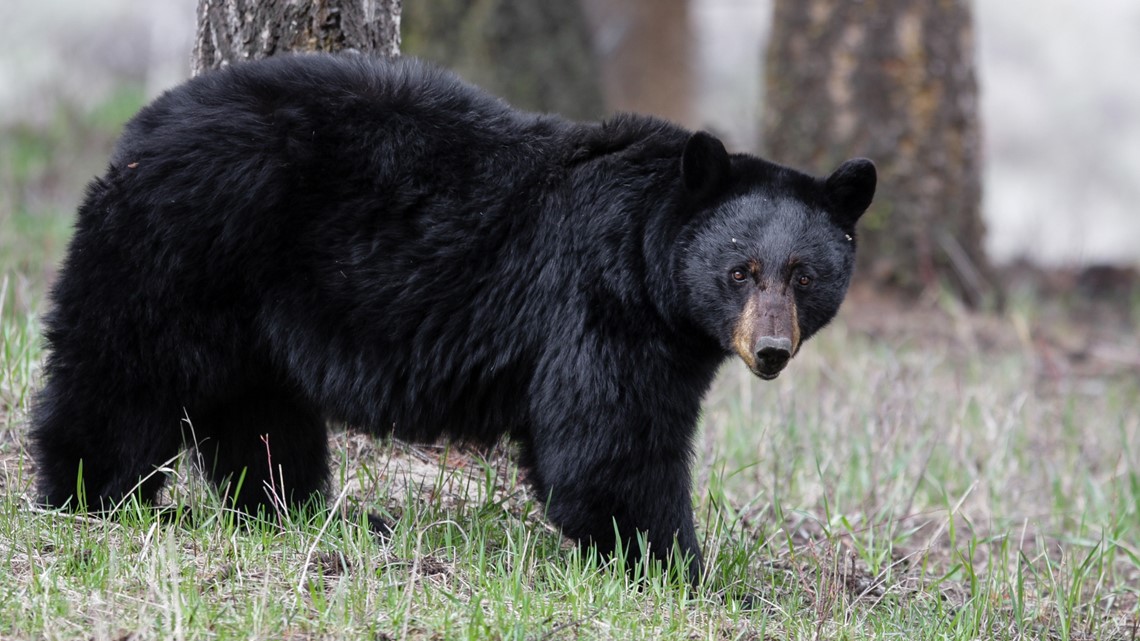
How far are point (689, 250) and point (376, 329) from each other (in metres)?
1.01

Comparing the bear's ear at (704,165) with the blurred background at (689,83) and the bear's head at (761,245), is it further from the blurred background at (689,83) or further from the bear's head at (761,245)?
the blurred background at (689,83)

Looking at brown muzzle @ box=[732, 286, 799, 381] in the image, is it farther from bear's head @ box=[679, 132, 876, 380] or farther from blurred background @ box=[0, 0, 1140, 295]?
blurred background @ box=[0, 0, 1140, 295]

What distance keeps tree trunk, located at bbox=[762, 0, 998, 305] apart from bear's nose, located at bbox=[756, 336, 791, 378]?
18.8 ft

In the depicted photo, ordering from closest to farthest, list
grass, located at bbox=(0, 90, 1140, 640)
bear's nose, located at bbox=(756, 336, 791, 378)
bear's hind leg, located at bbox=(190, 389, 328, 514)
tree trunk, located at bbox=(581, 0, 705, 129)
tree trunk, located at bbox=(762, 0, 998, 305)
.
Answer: grass, located at bbox=(0, 90, 1140, 640)
bear's nose, located at bbox=(756, 336, 791, 378)
bear's hind leg, located at bbox=(190, 389, 328, 514)
tree trunk, located at bbox=(762, 0, 998, 305)
tree trunk, located at bbox=(581, 0, 705, 129)

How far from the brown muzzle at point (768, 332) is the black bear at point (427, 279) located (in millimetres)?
14

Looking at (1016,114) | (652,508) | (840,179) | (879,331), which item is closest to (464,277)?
(652,508)

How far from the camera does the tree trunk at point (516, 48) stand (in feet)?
32.8

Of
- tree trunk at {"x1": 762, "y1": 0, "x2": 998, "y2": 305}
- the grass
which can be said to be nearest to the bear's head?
the grass

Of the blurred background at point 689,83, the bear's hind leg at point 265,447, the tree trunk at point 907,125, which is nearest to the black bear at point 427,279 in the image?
the bear's hind leg at point 265,447

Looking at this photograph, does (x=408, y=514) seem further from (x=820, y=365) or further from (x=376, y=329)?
(x=820, y=365)

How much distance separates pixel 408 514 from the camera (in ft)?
13.0

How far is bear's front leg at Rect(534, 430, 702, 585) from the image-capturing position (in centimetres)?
381

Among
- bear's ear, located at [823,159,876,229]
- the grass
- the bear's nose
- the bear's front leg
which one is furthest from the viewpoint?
bear's ear, located at [823,159,876,229]

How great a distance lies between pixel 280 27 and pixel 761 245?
199 cm
